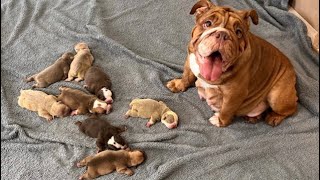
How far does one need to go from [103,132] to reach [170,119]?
1.21 feet

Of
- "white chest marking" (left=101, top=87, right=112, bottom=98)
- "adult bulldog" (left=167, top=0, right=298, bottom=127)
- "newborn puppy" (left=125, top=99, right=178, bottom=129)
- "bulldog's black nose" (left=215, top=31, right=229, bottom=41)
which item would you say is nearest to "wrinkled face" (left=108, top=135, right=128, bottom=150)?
"newborn puppy" (left=125, top=99, right=178, bottom=129)

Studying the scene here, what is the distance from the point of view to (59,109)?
2.21 meters

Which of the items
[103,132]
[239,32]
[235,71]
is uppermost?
A: [239,32]

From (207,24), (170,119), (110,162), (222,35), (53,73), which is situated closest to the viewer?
(222,35)

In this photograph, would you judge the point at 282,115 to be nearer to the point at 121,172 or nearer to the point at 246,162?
the point at 246,162

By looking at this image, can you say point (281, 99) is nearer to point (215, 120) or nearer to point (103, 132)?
point (215, 120)

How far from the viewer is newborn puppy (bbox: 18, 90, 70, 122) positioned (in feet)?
7.27

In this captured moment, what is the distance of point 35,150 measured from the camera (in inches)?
82.5

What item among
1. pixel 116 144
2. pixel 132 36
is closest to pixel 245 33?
pixel 116 144

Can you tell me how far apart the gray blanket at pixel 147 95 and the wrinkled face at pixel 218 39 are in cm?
43

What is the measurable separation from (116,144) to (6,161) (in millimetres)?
564

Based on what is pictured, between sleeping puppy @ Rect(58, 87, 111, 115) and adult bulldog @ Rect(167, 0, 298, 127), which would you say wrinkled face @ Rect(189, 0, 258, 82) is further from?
sleeping puppy @ Rect(58, 87, 111, 115)

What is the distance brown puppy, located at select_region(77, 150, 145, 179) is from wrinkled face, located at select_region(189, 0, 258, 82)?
0.52 metres

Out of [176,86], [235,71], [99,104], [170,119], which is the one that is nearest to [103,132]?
[99,104]
